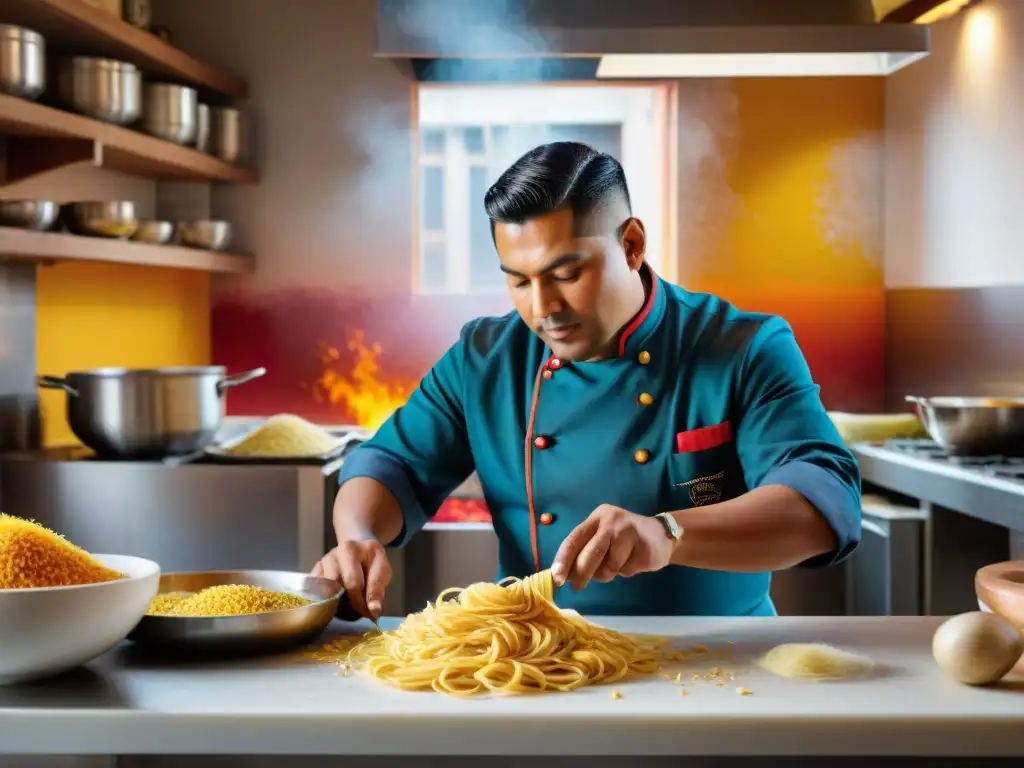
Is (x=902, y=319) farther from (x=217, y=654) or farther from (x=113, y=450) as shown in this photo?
(x=217, y=654)

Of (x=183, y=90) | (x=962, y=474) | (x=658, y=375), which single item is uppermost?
(x=183, y=90)

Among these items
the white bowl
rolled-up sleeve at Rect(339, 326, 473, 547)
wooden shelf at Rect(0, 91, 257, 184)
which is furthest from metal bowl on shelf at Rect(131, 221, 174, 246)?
the white bowl

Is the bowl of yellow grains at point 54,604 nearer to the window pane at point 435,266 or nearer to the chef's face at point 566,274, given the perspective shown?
the chef's face at point 566,274

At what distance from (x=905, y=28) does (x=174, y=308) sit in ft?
9.57

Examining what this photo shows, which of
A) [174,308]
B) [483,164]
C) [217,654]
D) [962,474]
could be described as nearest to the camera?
[217,654]

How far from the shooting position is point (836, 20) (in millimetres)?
3090

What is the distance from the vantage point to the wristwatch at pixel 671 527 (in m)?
1.58

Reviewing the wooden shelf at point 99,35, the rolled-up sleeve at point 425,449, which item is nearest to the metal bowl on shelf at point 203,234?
the wooden shelf at point 99,35

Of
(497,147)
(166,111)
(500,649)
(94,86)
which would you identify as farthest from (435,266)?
(500,649)

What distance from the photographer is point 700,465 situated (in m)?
2.03

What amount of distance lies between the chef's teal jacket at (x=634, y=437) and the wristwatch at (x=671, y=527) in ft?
1.23

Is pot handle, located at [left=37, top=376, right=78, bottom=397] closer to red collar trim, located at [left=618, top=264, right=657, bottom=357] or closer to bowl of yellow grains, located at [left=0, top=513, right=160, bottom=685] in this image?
red collar trim, located at [left=618, top=264, right=657, bottom=357]

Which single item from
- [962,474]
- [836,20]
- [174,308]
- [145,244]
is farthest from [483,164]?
[962,474]

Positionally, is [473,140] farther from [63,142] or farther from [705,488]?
[705,488]
